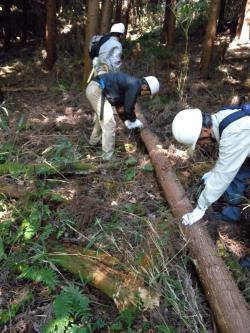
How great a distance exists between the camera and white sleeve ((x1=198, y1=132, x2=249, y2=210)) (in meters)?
3.28

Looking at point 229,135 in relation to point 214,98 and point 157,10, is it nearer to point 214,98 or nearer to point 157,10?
point 214,98

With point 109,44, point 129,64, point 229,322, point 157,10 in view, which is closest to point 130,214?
point 229,322

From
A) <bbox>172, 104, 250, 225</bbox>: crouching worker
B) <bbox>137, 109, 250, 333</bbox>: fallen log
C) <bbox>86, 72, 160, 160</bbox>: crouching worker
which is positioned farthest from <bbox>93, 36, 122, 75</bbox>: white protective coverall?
<bbox>172, 104, 250, 225</bbox>: crouching worker

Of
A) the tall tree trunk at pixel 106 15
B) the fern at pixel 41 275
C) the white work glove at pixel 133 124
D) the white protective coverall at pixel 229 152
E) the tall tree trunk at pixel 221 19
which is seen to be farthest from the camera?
the tall tree trunk at pixel 221 19

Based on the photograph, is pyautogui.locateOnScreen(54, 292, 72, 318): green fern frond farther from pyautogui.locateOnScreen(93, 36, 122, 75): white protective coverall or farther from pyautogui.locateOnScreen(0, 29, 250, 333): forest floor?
pyautogui.locateOnScreen(93, 36, 122, 75): white protective coverall

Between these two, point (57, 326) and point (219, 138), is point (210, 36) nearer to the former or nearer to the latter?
point (219, 138)

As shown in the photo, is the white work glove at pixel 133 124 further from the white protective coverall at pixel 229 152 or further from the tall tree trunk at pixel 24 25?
the tall tree trunk at pixel 24 25

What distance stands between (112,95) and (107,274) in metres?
2.60

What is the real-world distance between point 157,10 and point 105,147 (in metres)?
11.5

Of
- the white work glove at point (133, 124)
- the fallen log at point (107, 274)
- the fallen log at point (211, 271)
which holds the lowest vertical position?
the fallen log at point (107, 274)

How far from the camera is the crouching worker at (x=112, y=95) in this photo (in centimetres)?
479

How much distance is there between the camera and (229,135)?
328 centimetres

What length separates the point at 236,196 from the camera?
423cm

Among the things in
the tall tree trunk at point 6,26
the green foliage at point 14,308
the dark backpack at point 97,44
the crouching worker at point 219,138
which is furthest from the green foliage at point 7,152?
the tall tree trunk at point 6,26
